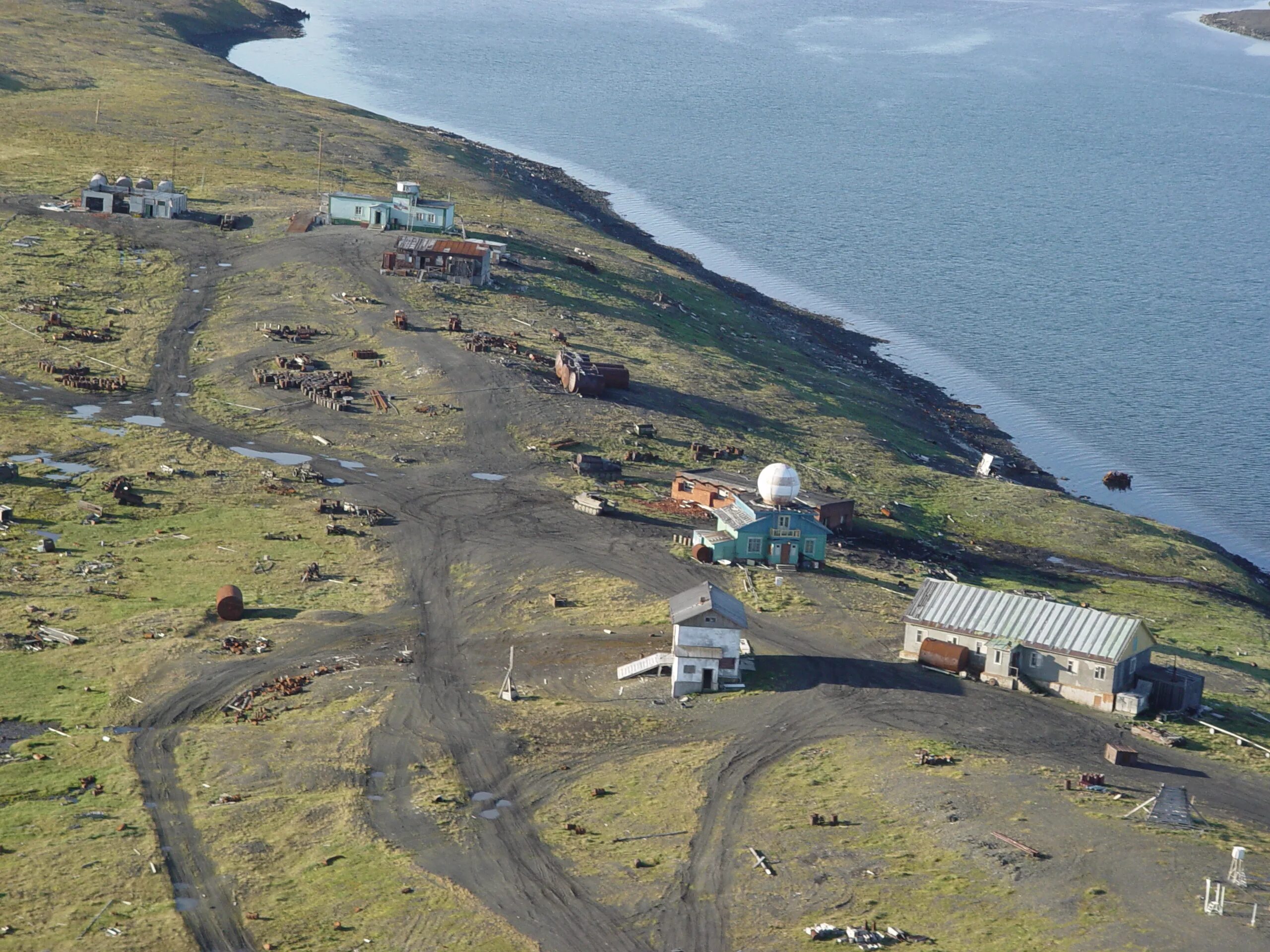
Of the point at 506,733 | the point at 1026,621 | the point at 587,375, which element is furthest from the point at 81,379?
the point at 1026,621

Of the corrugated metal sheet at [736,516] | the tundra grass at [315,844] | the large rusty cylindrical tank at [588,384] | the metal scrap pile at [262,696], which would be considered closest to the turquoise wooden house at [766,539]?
the corrugated metal sheet at [736,516]

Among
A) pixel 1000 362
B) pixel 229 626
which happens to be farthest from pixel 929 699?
pixel 1000 362

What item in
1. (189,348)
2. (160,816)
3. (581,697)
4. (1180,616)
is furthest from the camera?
(189,348)

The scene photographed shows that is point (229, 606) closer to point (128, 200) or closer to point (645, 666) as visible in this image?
point (645, 666)

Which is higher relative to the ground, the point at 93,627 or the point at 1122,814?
the point at 1122,814

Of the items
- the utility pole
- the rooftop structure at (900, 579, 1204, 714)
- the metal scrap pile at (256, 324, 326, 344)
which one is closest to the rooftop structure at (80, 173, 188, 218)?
the utility pole

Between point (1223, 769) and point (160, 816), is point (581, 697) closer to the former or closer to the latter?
point (160, 816)
